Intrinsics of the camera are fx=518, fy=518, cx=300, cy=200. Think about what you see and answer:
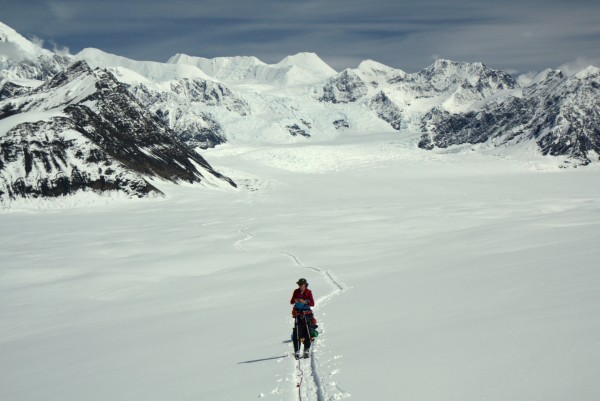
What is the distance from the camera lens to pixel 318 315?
1642 centimetres

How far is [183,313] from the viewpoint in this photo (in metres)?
18.9

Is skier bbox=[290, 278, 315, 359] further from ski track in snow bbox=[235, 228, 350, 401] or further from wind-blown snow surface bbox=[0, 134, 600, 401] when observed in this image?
wind-blown snow surface bbox=[0, 134, 600, 401]

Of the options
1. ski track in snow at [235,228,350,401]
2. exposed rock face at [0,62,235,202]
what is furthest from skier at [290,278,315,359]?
exposed rock face at [0,62,235,202]

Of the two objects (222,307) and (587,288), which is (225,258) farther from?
(587,288)

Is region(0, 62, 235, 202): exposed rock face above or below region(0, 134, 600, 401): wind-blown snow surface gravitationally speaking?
above

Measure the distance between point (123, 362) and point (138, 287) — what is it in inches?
555

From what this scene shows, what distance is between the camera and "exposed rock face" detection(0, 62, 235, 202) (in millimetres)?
86812

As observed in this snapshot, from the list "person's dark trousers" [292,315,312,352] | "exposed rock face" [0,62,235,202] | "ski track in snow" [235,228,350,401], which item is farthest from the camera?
"exposed rock face" [0,62,235,202]

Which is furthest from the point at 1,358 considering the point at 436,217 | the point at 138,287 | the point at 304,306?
the point at 436,217

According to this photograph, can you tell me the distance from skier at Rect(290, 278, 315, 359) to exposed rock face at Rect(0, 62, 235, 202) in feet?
260

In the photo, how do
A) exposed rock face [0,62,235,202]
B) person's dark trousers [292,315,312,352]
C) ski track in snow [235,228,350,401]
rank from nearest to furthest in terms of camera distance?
ski track in snow [235,228,350,401], person's dark trousers [292,315,312,352], exposed rock face [0,62,235,202]

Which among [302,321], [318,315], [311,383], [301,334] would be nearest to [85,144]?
[318,315]

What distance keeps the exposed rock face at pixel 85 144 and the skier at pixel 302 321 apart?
79343 millimetres

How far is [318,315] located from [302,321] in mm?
3832
